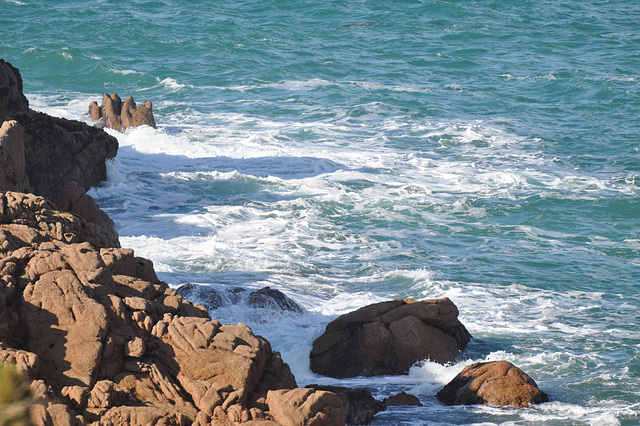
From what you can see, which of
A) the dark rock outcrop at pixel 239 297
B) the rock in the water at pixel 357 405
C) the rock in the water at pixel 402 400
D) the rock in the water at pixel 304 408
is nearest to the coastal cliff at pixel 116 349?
the rock in the water at pixel 304 408

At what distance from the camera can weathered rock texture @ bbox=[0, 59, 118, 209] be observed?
724 inches

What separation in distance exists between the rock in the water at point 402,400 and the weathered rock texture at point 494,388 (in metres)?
A: 0.55

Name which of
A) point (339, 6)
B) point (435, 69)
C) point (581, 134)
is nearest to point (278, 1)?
point (339, 6)

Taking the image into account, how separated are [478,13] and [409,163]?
27235 millimetres

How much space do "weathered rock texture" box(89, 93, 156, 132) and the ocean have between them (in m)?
0.57

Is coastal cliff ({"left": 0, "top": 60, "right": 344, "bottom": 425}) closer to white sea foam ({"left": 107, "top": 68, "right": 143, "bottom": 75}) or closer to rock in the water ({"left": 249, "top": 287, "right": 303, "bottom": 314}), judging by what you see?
rock in the water ({"left": 249, "top": 287, "right": 303, "bottom": 314})

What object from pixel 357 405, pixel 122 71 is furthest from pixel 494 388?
pixel 122 71

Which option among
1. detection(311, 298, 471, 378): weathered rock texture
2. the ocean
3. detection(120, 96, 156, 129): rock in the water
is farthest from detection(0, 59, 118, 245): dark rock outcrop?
detection(120, 96, 156, 129): rock in the water

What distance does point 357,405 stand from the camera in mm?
10352

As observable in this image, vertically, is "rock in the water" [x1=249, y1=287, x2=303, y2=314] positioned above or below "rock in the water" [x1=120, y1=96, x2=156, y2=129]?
below

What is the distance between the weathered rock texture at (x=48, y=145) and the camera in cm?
1839

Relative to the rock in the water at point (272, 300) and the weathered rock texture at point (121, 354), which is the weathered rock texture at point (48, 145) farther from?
the weathered rock texture at point (121, 354)

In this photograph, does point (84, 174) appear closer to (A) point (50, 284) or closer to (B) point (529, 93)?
(A) point (50, 284)

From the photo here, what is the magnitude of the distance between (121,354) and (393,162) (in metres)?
19.3
